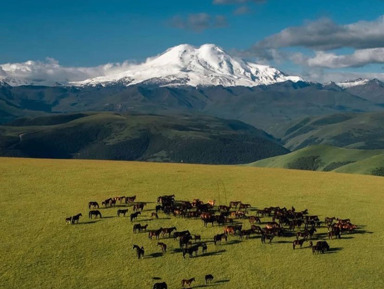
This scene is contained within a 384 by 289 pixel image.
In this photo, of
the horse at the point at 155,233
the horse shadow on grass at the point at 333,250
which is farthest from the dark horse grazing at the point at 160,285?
the horse shadow on grass at the point at 333,250

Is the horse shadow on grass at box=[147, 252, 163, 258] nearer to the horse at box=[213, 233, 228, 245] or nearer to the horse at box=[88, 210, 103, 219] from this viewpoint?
the horse at box=[213, 233, 228, 245]

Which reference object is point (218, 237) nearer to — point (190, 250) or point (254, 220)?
point (190, 250)

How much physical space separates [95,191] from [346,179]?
57.6m

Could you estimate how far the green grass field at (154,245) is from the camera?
131 feet

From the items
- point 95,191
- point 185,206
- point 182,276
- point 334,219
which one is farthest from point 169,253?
point 95,191

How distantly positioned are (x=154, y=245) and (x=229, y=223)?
40.3 ft

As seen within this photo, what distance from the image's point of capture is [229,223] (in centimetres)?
5494

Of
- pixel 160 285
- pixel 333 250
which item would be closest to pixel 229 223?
pixel 333 250

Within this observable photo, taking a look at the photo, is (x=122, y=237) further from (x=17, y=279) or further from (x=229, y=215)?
(x=229, y=215)

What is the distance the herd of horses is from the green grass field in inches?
36.7

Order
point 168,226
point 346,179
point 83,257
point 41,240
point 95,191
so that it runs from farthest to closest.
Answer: point 346,179
point 95,191
point 168,226
point 41,240
point 83,257

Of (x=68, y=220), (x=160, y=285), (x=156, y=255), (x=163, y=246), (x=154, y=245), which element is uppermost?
(x=68, y=220)

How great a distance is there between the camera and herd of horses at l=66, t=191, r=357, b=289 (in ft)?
154

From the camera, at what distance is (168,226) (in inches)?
2085
